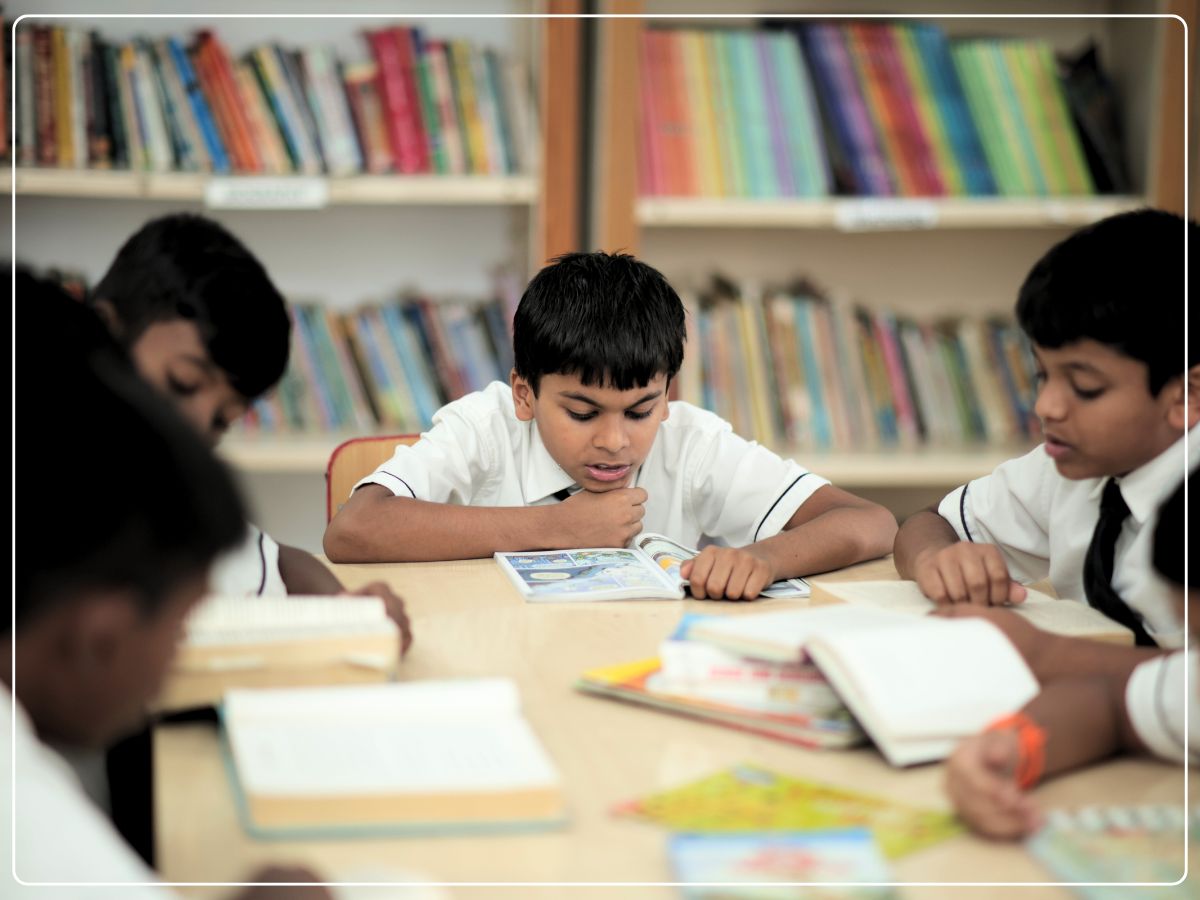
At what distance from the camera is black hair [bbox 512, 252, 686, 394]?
5.06 ft

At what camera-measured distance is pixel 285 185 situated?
2.28m

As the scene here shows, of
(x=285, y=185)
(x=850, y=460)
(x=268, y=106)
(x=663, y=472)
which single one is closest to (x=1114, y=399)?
(x=663, y=472)

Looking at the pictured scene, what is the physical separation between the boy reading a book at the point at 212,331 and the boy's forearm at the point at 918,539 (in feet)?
1.97

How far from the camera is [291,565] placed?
4.33 feet

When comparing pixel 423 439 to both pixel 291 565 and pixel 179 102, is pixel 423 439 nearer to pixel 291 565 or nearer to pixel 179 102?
pixel 291 565

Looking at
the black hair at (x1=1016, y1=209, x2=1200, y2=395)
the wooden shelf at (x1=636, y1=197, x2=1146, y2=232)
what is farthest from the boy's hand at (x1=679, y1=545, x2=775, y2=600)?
the wooden shelf at (x1=636, y1=197, x2=1146, y2=232)

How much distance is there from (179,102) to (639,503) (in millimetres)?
1301

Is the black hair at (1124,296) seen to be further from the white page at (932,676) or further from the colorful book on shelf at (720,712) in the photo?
the colorful book on shelf at (720,712)

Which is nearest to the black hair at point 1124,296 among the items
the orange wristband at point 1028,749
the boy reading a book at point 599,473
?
the boy reading a book at point 599,473

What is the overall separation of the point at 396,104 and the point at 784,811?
1.87 m

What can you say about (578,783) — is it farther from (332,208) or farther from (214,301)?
(332,208)

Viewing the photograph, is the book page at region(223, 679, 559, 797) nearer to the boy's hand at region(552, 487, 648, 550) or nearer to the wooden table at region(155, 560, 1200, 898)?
the wooden table at region(155, 560, 1200, 898)

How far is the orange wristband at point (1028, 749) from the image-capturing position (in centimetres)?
82

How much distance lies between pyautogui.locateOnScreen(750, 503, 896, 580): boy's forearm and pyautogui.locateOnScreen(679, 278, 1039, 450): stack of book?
908 mm
